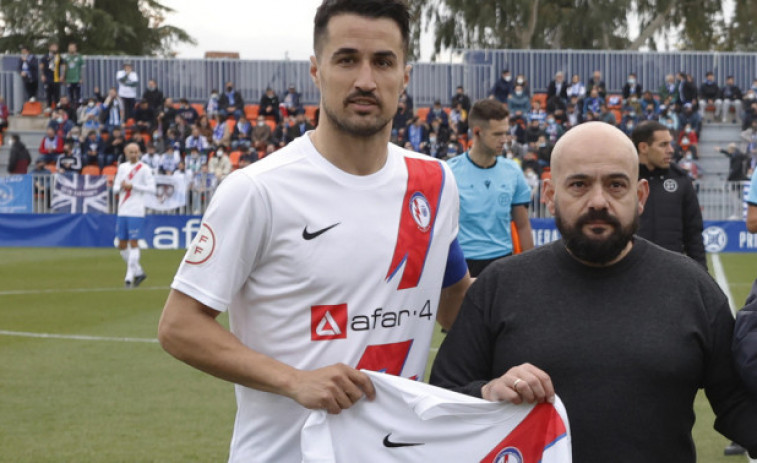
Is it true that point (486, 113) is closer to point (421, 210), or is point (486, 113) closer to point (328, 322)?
point (421, 210)

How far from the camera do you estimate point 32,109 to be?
36.7 metres

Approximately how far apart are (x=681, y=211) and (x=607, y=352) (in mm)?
5851

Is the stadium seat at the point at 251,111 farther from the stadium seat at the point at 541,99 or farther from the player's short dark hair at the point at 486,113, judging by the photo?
the player's short dark hair at the point at 486,113

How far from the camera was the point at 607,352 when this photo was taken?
301 cm

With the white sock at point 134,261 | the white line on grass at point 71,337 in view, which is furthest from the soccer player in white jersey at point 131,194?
the white line on grass at point 71,337

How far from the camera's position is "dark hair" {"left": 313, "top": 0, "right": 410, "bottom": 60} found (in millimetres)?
3166

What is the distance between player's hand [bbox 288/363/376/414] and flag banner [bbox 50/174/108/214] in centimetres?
2451

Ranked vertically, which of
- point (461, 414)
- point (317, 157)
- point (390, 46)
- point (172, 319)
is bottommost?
point (461, 414)

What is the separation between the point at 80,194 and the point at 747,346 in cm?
2524

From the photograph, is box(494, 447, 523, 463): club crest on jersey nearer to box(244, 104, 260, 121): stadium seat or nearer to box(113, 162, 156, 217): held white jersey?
box(113, 162, 156, 217): held white jersey

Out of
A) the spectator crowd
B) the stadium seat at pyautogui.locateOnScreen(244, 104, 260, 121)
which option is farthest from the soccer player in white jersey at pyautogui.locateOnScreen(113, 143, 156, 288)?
the stadium seat at pyautogui.locateOnScreen(244, 104, 260, 121)

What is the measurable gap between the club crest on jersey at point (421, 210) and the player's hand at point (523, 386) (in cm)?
57

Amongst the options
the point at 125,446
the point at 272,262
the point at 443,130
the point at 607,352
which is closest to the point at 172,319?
the point at 272,262

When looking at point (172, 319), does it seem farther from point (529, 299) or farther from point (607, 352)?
point (607, 352)
